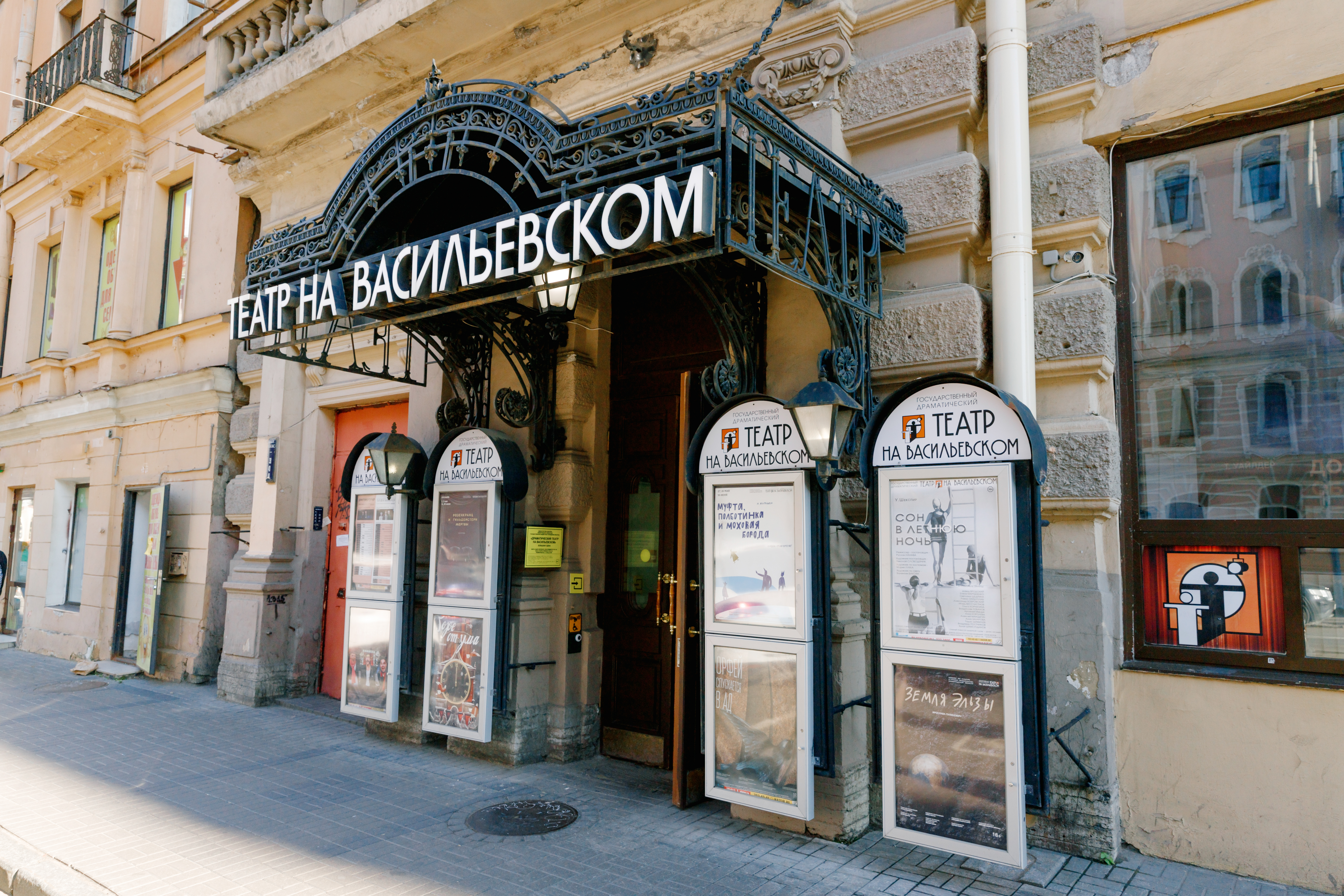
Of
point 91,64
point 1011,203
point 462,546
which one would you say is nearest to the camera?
point 1011,203

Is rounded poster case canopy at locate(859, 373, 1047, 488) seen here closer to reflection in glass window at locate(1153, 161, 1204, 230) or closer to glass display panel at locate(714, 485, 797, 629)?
glass display panel at locate(714, 485, 797, 629)

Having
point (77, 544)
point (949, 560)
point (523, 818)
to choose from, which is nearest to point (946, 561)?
point (949, 560)

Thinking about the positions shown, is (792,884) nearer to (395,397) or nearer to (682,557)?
(682,557)

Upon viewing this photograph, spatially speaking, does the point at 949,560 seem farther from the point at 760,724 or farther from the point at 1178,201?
the point at 1178,201

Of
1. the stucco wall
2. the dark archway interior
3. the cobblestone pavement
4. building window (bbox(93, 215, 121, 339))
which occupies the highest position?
building window (bbox(93, 215, 121, 339))

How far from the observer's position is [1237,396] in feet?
15.0

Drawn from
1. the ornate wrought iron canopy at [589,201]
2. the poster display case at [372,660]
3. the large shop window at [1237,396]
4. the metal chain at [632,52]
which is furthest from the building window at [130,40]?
the large shop window at [1237,396]

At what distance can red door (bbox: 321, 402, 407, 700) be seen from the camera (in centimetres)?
869

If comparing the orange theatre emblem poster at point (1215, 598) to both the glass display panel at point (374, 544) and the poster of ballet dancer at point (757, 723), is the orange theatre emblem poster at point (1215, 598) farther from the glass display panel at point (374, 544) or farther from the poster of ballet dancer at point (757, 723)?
the glass display panel at point (374, 544)

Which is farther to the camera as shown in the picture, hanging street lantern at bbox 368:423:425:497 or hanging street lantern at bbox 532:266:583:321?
hanging street lantern at bbox 368:423:425:497

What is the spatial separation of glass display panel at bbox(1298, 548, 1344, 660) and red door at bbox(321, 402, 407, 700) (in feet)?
24.7

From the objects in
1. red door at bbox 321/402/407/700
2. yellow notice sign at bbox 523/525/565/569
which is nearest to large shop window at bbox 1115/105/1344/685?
yellow notice sign at bbox 523/525/565/569

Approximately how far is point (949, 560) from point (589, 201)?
2.52 metres

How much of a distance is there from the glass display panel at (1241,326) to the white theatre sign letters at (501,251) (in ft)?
9.54
